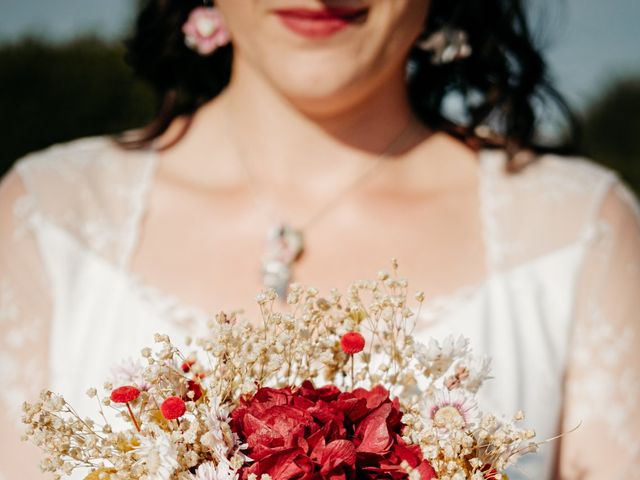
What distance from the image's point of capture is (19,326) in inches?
75.4

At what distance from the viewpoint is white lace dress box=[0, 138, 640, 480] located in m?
1.84

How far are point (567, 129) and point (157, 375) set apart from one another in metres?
1.62

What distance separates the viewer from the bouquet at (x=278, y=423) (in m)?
0.91

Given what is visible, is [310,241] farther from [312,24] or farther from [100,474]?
[100,474]

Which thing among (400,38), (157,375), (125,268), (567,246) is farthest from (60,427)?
(567,246)

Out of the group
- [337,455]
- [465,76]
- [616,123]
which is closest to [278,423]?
[337,455]

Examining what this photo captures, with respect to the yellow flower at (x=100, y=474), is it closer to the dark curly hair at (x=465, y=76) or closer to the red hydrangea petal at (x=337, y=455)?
the red hydrangea petal at (x=337, y=455)

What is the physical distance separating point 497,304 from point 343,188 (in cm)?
46

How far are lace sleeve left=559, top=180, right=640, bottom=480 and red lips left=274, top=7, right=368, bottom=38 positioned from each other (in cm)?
75

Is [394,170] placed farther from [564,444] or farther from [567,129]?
[564,444]

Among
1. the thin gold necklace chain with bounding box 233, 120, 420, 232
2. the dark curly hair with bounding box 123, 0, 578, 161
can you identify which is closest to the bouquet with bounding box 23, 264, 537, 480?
the thin gold necklace chain with bounding box 233, 120, 420, 232

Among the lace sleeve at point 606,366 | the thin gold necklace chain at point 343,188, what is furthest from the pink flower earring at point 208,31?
the lace sleeve at point 606,366

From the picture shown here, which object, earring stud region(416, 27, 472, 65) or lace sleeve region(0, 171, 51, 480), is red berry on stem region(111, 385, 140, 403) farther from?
earring stud region(416, 27, 472, 65)

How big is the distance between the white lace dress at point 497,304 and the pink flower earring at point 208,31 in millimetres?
370
